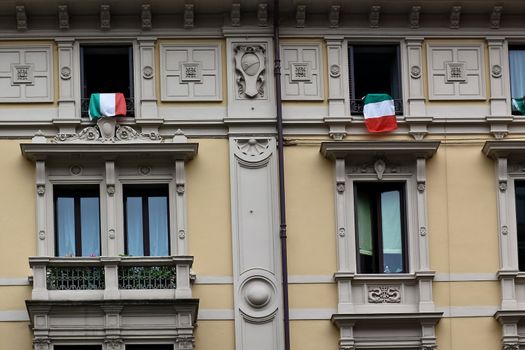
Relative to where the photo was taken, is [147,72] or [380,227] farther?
[147,72]

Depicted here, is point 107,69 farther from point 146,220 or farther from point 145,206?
point 146,220

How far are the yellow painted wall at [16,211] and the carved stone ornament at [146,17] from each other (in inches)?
178

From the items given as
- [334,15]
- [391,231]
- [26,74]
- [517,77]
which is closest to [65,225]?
[26,74]

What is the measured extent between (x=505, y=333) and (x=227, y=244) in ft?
24.0

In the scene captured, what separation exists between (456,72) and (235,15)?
595 centimetres

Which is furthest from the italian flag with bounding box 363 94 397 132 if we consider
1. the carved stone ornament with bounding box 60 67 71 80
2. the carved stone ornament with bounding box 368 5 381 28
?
the carved stone ornament with bounding box 60 67 71 80

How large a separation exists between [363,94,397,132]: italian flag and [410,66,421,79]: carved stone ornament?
→ 986 mm

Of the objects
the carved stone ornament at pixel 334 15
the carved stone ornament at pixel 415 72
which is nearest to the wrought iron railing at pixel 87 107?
the carved stone ornament at pixel 334 15

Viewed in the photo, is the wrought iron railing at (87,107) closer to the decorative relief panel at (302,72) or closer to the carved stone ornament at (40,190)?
the carved stone ornament at (40,190)

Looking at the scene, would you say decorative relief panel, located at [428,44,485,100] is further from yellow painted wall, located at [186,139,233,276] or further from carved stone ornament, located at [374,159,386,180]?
yellow painted wall, located at [186,139,233,276]

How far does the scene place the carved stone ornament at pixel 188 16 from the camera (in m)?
47.6

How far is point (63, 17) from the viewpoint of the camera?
47.5m

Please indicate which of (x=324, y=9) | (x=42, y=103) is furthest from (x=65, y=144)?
(x=324, y=9)

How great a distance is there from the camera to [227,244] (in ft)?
153
